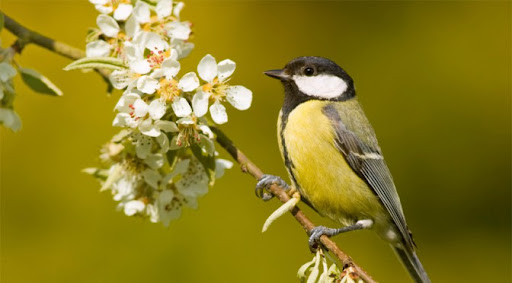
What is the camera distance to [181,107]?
164 cm

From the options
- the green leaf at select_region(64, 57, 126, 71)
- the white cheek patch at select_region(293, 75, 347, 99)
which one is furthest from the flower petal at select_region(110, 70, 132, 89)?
the white cheek patch at select_region(293, 75, 347, 99)

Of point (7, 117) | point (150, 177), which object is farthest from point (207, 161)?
point (7, 117)

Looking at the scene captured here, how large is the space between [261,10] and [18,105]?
125 centimetres

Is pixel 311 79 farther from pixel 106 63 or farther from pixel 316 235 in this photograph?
pixel 106 63

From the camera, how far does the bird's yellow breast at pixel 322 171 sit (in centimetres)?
214

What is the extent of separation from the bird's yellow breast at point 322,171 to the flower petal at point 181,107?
600 mm

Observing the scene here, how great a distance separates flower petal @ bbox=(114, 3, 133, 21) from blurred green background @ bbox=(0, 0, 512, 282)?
1.30 metres

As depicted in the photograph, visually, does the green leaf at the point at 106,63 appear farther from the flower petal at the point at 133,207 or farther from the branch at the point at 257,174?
the flower petal at the point at 133,207

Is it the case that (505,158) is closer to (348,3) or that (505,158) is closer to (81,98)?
(348,3)

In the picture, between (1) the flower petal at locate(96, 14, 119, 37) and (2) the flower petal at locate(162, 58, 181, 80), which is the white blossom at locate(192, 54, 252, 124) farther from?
(1) the flower petal at locate(96, 14, 119, 37)

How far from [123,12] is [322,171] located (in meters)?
0.77

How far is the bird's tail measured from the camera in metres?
2.29

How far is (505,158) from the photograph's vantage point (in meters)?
3.52

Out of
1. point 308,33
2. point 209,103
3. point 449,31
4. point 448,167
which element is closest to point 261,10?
point 308,33
